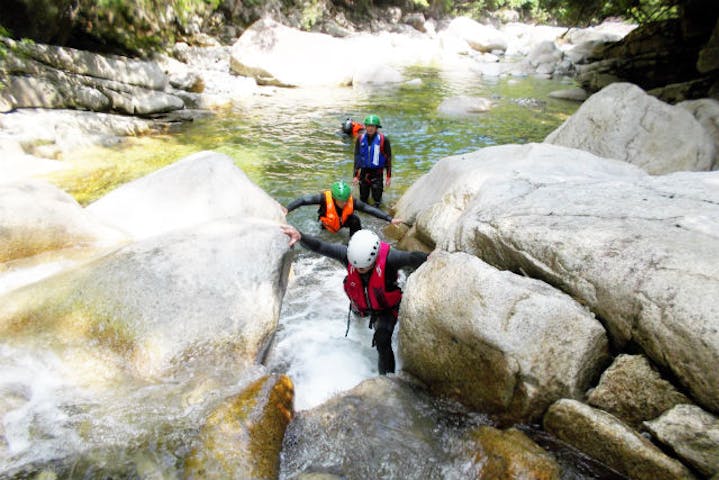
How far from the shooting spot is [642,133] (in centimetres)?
873

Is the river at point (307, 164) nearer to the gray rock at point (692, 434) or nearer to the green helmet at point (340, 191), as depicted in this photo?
the gray rock at point (692, 434)

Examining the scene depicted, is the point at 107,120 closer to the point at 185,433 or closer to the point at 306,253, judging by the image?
the point at 306,253

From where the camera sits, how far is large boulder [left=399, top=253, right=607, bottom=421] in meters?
3.51

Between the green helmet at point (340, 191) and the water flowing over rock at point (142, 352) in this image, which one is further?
the green helmet at point (340, 191)

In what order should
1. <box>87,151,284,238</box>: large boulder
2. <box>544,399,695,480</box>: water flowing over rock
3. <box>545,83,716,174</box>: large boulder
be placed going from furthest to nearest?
<box>545,83,716,174</box>: large boulder < <box>87,151,284,238</box>: large boulder < <box>544,399,695,480</box>: water flowing over rock

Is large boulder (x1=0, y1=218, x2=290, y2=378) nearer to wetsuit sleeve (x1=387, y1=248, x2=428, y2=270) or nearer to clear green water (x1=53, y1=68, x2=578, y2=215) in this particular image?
wetsuit sleeve (x1=387, y1=248, x2=428, y2=270)


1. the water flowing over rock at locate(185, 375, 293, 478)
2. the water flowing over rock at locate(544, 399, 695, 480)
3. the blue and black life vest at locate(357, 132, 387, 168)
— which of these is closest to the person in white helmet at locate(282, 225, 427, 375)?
the water flowing over rock at locate(185, 375, 293, 478)

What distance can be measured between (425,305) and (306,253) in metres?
4.18

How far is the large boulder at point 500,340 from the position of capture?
138 inches

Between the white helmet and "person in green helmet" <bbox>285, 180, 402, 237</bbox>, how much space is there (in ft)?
8.46

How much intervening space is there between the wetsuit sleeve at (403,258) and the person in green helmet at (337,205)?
235 centimetres

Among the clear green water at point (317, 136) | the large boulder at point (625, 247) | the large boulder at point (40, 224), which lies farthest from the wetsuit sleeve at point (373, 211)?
the large boulder at point (40, 224)

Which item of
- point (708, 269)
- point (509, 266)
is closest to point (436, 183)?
point (509, 266)

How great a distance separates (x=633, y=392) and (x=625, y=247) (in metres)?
1.13
